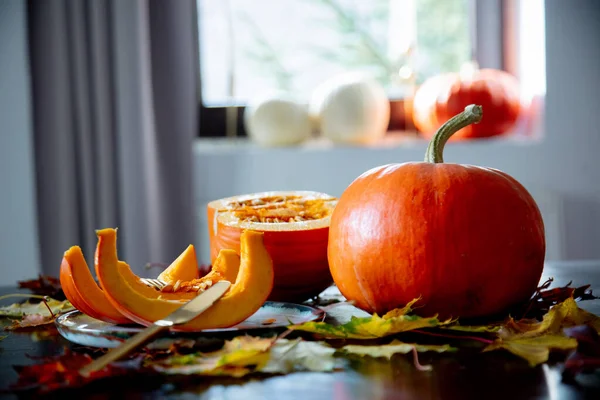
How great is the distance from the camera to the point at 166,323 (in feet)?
1.91

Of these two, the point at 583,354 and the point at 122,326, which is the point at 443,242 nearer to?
the point at 583,354

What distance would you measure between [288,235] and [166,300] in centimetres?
21

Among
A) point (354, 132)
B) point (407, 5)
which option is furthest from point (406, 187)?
point (407, 5)

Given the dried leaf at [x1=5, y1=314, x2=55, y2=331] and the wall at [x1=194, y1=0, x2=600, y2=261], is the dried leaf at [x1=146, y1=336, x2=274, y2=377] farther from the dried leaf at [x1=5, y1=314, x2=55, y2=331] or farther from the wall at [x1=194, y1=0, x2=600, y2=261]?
the wall at [x1=194, y1=0, x2=600, y2=261]

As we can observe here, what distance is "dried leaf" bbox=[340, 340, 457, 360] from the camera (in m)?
0.59

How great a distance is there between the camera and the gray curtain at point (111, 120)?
88.2 inches

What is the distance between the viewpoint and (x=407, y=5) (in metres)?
2.69

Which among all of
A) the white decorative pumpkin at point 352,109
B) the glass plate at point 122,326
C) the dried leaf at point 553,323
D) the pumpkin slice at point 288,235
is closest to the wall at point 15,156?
the white decorative pumpkin at point 352,109

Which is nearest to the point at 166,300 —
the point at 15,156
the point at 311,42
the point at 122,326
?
the point at 122,326

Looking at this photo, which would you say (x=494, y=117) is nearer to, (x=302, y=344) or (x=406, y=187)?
(x=406, y=187)

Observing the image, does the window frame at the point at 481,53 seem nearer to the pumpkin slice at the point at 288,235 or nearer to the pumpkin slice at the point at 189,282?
the pumpkin slice at the point at 288,235

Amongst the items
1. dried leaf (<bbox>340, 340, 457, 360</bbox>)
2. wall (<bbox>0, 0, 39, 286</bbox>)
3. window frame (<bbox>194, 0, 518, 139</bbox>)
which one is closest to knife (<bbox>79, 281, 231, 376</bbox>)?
dried leaf (<bbox>340, 340, 457, 360</bbox>)

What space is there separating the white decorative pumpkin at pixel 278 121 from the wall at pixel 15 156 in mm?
695

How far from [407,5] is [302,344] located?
2.27 m
